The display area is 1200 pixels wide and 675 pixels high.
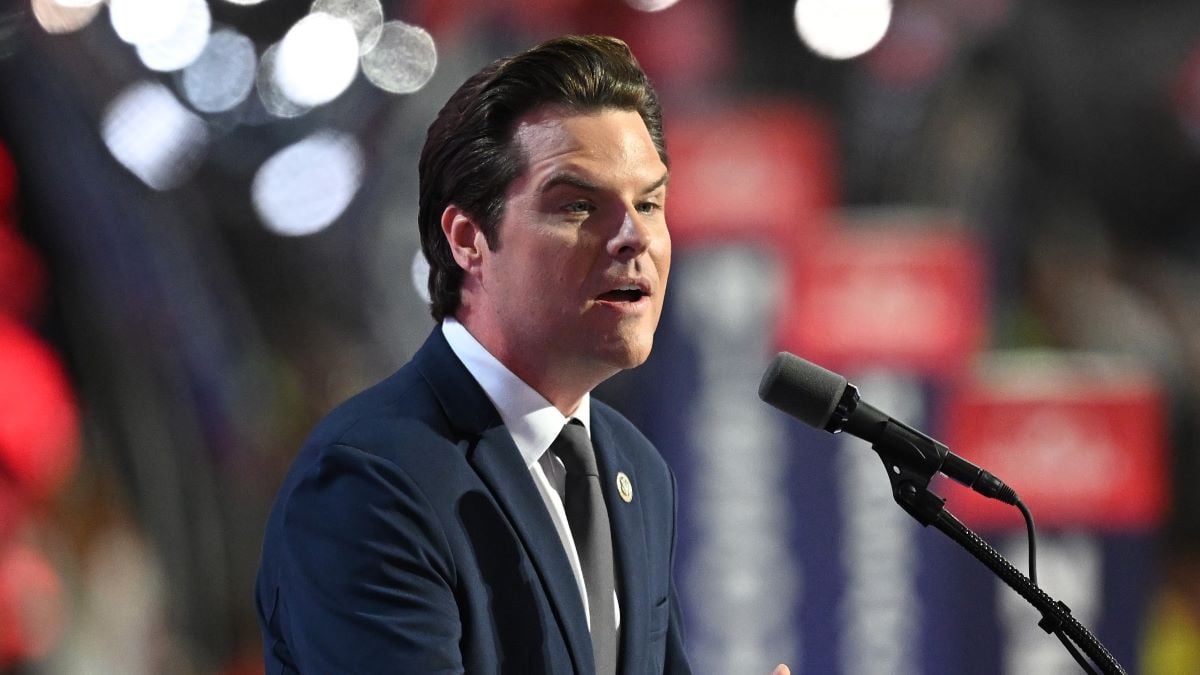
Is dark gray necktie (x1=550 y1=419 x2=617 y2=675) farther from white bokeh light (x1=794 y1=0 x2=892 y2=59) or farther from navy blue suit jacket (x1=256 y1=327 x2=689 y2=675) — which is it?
white bokeh light (x1=794 y1=0 x2=892 y2=59)

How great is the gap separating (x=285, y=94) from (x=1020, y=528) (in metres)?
2.31

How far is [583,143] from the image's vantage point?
4.88 ft

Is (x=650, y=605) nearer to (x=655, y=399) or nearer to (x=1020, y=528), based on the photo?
(x=655, y=399)

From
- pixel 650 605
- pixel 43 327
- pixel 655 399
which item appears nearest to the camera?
pixel 650 605

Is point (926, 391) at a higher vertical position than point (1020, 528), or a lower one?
higher

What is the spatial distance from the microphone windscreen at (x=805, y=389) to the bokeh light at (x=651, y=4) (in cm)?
235

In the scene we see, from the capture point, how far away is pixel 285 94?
3.38 meters

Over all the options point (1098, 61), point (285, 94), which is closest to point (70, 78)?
point (285, 94)

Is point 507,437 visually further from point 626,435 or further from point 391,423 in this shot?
point 626,435

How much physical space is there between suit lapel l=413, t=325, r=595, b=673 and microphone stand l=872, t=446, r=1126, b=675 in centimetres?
36

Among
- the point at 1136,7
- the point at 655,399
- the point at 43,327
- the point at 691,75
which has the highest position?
the point at 1136,7

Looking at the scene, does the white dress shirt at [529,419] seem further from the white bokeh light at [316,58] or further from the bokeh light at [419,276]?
the white bokeh light at [316,58]

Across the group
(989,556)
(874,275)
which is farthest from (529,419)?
(874,275)

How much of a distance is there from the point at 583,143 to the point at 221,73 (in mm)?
2150
